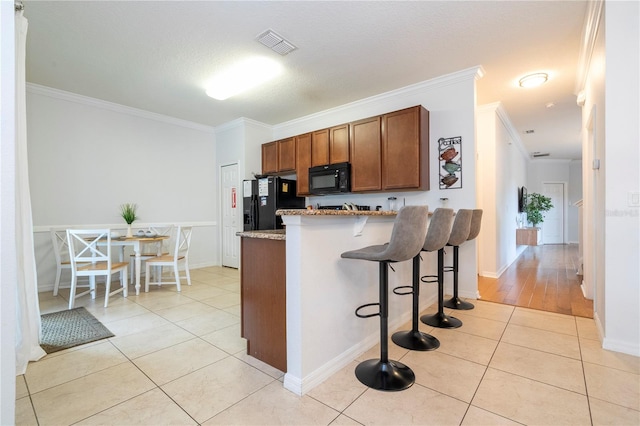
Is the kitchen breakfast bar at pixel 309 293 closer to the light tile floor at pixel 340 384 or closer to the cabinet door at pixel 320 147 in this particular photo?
the light tile floor at pixel 340 384

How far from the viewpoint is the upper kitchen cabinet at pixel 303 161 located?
4750 millimetres

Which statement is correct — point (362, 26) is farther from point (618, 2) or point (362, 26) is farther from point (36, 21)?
point (36, 21)

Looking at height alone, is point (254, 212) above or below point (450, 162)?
below

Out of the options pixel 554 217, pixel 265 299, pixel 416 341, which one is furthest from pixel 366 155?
pixel 554 217

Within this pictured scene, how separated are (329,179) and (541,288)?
319cm

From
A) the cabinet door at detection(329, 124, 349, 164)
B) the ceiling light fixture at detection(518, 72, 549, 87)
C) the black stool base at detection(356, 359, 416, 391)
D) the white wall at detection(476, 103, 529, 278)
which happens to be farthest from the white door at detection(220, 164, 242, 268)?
the ceiling light fixture at detection(518, 72, 549, 87)

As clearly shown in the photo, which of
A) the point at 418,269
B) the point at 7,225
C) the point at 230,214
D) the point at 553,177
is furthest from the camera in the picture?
the point at 553,177

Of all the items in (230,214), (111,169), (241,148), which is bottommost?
(230,214)

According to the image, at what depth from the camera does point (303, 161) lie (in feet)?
15.8

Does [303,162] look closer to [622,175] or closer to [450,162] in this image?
[450,162]

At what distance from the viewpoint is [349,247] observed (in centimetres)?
197

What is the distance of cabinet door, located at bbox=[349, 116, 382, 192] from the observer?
12.8ft

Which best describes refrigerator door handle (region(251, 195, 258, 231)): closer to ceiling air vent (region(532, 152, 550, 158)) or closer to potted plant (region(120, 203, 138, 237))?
potted plant (region(120, 203, 138, 237))

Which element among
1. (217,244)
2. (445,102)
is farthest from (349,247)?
(217,244)
